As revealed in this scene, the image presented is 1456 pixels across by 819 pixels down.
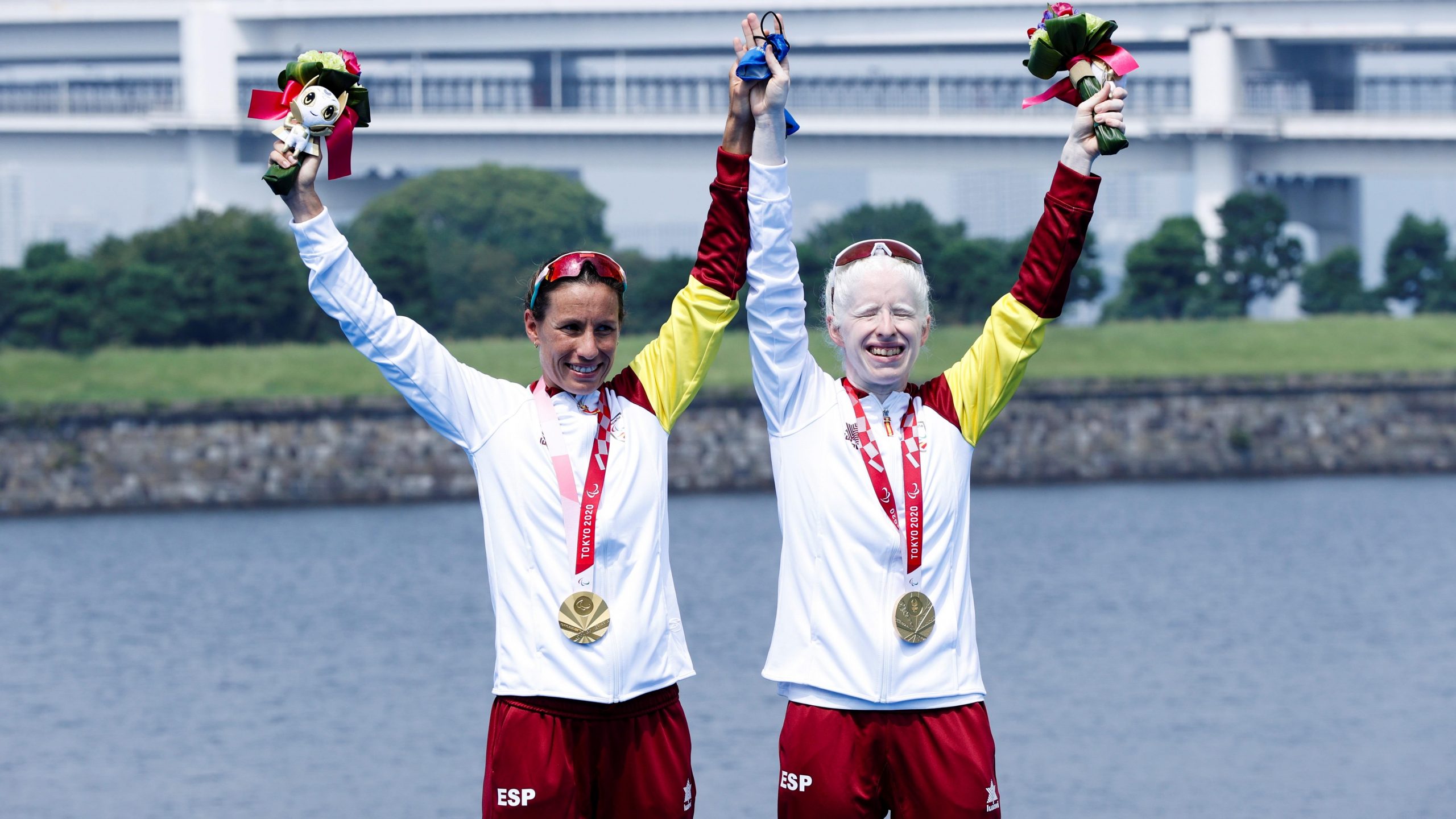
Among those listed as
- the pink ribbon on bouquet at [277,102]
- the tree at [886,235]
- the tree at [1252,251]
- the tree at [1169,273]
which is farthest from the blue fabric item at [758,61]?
the tree at [1252,251]

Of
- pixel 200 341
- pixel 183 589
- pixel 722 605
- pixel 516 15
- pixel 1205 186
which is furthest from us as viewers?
pixel 516 15

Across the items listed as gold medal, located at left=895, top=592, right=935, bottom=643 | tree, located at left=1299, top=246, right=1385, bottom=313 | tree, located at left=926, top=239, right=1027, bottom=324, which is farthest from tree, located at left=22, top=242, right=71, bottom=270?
gold medal, located at left=895, top=592, right=935, bottom=643

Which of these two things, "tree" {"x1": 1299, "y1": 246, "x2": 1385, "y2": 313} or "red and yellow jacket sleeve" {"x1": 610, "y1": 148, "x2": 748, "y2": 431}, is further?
"tree" {"x1": 1299, "y1": 246, "x2": 1385, "y2": 313}

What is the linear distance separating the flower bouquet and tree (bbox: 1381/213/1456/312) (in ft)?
154

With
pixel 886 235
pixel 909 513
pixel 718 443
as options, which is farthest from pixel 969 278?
pixel 909 513

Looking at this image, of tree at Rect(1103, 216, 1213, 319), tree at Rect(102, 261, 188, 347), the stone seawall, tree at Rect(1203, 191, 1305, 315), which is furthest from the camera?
tree at Rect(1203, 191, 1305, 315)

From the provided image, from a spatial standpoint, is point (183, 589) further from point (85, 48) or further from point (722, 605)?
point (85, 48)

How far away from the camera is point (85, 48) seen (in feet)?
199

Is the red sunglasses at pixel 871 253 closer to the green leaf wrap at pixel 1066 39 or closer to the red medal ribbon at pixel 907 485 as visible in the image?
the red medal ribbon at pixel 907 485

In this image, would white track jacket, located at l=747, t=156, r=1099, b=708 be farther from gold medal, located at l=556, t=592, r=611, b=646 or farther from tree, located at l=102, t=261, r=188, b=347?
tree, located at l=102, t=261, r=188, b=347

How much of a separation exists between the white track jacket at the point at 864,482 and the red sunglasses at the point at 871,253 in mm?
123

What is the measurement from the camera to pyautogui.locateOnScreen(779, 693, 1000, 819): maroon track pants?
209 inches

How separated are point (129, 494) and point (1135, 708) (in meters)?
26.8

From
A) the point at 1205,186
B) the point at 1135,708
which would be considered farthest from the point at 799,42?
the point at 1135,708
